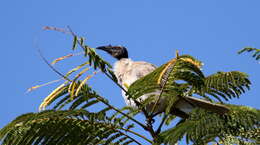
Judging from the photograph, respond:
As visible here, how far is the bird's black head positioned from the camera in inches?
403

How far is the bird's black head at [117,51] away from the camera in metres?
10.2

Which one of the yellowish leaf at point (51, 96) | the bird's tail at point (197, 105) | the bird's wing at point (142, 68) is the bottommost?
the bird's tail at point (197, 105)

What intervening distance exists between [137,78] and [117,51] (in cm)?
222

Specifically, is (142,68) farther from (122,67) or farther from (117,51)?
(117,51)

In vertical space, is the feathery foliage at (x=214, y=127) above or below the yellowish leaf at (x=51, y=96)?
below

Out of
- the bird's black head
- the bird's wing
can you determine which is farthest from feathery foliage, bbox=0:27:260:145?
the bird's black head

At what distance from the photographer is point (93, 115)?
504 centimetres

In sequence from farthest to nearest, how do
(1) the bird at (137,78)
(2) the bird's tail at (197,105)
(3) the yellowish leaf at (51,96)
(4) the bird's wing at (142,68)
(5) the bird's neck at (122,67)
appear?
1. (5) the bird's neck at (122,67)
2. (4) the bird's wing at (142,68)
3. (1) the bird at (137,78)
4. (2) the bird's tail at (197,105)
5. (3) the yellowish leaf at (51,96)

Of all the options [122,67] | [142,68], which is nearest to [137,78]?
[142,68]

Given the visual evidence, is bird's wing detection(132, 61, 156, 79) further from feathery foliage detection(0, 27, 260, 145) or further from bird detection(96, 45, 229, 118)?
feathery foliage detection(0, 27, 260, 145)

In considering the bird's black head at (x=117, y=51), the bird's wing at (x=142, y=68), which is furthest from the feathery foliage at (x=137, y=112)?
the bird's black head at (x=117, y=51)

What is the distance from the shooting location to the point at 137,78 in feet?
27.0

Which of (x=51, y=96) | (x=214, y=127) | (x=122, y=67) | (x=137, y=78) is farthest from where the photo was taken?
(x=122, y=67)

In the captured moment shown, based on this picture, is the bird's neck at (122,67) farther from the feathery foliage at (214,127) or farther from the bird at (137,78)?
the feathery foliage at (214,127)
